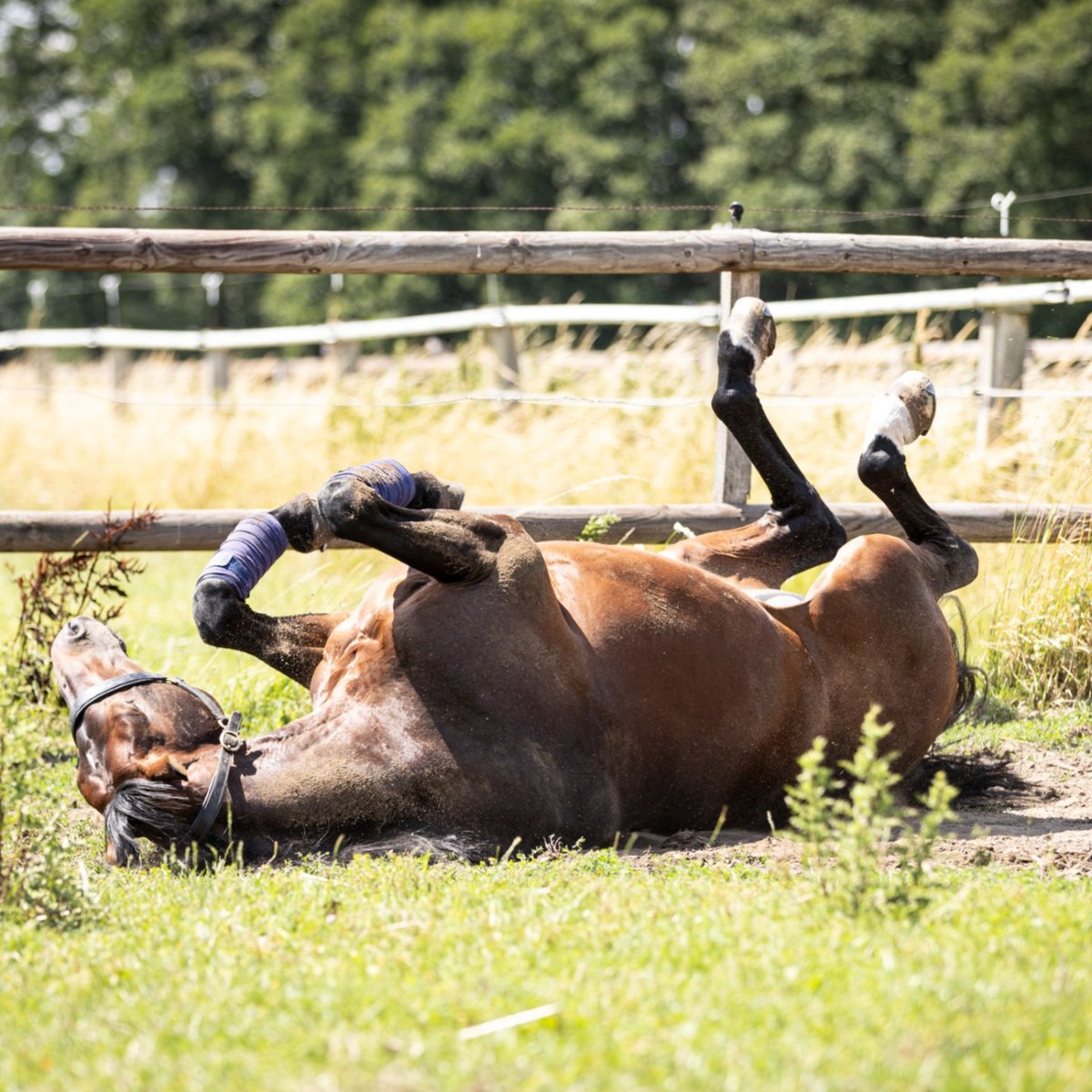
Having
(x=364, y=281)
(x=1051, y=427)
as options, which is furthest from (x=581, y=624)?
(x=364, y=281)

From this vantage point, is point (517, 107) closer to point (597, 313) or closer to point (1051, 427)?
point (597, 313)

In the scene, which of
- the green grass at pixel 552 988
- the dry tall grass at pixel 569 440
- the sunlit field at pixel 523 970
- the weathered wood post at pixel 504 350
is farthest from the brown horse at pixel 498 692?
the weathered wood post at pixel 504 350

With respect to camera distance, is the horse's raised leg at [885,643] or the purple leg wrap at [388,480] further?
the horse's raised leg at [885,643]

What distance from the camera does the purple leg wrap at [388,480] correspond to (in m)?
3.76

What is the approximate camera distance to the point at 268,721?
512 cm

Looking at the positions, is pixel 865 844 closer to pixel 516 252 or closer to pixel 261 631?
pixel 261 631

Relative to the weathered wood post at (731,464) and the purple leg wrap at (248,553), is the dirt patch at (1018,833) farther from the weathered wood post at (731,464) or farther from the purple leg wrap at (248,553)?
the weathered wood post at (731,464)

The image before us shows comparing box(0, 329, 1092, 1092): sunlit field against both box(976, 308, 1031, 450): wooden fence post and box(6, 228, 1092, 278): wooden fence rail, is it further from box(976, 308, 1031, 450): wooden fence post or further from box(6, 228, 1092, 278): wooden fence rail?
box(976, 308, 1031, 450): wooden fence post

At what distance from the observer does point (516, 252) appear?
5035 millimetres

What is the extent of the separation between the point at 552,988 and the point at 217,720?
169 centimetres

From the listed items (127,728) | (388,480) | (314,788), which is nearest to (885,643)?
(388,480)

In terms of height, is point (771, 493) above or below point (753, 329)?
below

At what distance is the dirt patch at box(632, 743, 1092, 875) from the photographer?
342cm

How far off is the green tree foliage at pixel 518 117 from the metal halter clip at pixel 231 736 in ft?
55.7
